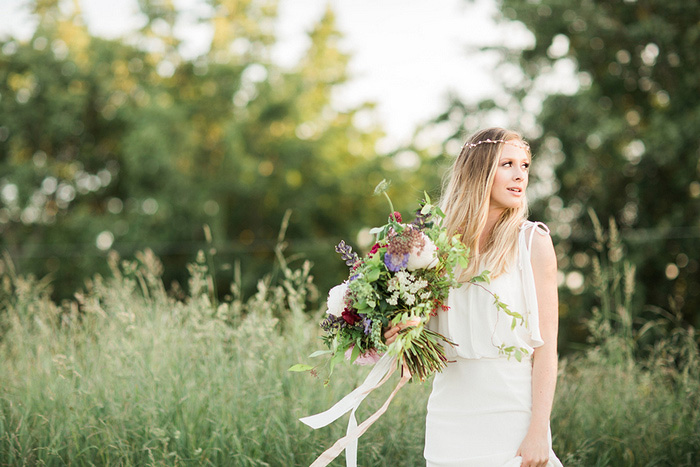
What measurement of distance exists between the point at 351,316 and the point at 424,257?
36 centimetres

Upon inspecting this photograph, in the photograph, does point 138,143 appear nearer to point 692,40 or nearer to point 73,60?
point 73,60

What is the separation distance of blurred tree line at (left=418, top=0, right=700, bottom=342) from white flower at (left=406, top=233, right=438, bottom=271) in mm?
10526

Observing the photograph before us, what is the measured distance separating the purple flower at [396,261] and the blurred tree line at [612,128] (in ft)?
34.7

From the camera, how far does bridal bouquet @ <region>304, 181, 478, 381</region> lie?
7.69 feet

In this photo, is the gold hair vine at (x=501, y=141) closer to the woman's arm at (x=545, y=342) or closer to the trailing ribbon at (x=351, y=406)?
the woman's arm at (x=545, y=342)

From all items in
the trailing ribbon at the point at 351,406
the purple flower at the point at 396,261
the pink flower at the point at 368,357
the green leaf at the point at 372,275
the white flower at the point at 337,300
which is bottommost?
the trailing ribbon at the point at 351,406

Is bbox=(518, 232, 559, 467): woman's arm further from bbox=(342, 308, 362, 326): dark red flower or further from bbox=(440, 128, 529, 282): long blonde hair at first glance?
bbox=(342, 308, 362, 326): dark red flower

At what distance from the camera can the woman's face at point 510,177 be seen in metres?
2.63

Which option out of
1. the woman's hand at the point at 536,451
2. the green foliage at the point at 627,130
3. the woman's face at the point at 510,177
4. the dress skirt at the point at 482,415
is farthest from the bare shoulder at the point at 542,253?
the green foliage at the point at 627,130

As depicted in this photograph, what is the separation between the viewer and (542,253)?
244cm

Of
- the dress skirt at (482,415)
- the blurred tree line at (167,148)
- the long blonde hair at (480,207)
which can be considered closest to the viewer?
the dress skirt at (482,415)

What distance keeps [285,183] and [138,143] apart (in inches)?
180

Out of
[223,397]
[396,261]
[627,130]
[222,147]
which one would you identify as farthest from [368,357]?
[222,147]

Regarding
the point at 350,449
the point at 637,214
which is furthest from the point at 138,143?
the point at 350,449
